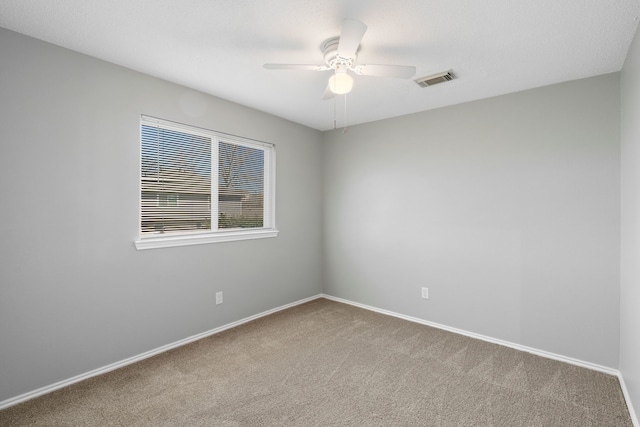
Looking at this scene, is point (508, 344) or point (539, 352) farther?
point (508, 344)

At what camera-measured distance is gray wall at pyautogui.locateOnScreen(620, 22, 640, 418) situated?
6.15 ft

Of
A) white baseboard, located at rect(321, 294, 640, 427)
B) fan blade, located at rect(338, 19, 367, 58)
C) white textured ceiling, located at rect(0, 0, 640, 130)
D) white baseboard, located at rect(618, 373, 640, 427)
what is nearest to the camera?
fan blade, located at rect(338, 19, 367, 58)

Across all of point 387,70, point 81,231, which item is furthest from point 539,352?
point 81,231

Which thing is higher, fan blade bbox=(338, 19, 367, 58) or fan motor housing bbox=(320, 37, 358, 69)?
fan motor housing bbox=(320, 37, 358, 69)

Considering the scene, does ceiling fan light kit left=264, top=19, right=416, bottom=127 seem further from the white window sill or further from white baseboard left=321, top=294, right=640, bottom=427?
white baseboard left=321, top=294, right=640, bottom=427

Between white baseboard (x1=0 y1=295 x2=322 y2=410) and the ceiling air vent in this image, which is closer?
white baseboard (x1=0 y1=295 x2=322 y2=410)

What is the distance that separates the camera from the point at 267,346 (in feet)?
9.53

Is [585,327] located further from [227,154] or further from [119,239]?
[119,239]

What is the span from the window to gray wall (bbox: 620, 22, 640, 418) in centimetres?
313

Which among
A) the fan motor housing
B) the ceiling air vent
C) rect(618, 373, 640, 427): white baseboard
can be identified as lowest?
rect(618, 373, 640, 427): white baseboard

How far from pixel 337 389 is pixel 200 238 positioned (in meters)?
1.83

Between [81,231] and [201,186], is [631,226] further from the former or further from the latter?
[81,231]

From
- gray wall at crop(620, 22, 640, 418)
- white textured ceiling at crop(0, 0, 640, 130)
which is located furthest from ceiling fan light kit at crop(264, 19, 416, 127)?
gray wall at crop(620, 22, 640, 418)

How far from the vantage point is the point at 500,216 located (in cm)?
300
